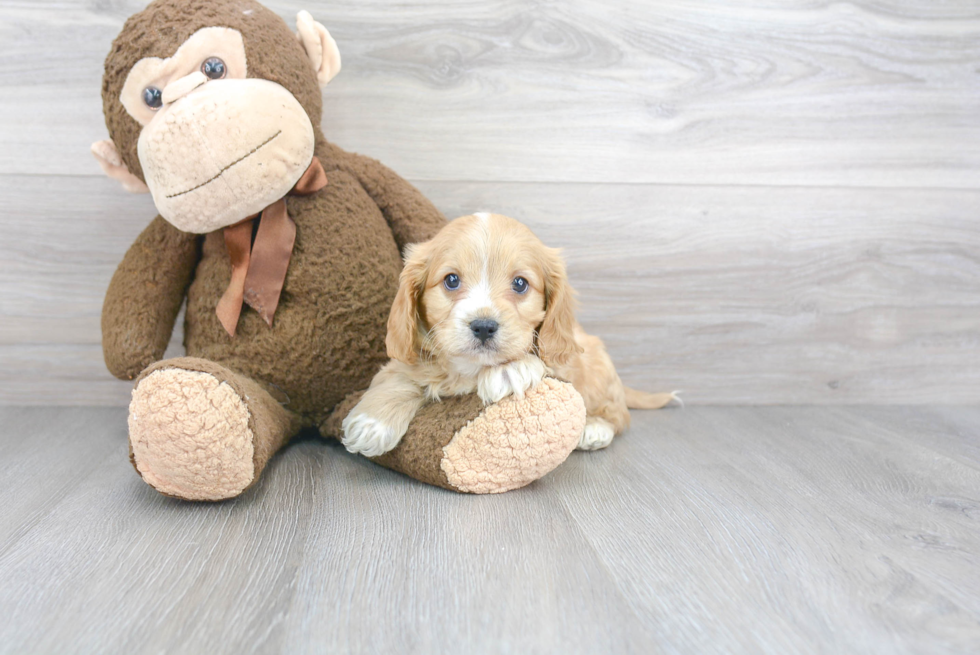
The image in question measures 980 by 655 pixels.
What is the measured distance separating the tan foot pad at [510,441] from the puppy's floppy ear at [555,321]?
3.0 inches

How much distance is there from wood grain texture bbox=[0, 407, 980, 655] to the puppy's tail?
365mm

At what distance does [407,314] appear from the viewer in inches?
47.3

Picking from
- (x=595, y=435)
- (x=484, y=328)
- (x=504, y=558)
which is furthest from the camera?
(x=595, y=435)

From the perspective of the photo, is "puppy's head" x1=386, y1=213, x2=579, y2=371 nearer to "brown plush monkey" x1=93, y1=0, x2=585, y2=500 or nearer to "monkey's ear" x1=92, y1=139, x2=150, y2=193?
"brown plush monkey" x1=93, y1=0, x2=585, y2=500

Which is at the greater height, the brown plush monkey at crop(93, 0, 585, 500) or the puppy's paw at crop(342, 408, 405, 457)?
the brown plush monkey at crop(93, 0, 585, 500)

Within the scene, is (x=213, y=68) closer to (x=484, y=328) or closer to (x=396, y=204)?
(x=396, y=204)

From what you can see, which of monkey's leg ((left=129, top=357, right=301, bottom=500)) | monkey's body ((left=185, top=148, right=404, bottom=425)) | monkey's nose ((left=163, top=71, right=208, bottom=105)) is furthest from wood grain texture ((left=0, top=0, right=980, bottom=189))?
monkey's leg ((left=129, top=357, right=301, bottom=500))

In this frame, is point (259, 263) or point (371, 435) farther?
point (259, 263)

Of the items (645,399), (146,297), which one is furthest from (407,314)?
(645,399)

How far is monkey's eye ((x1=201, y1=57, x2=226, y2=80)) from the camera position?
48.9 inches

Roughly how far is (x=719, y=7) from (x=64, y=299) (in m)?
1.85

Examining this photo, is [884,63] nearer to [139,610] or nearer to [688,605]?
[688,605]

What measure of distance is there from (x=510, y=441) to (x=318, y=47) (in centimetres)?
91

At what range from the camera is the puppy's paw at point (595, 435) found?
4.80 feet
